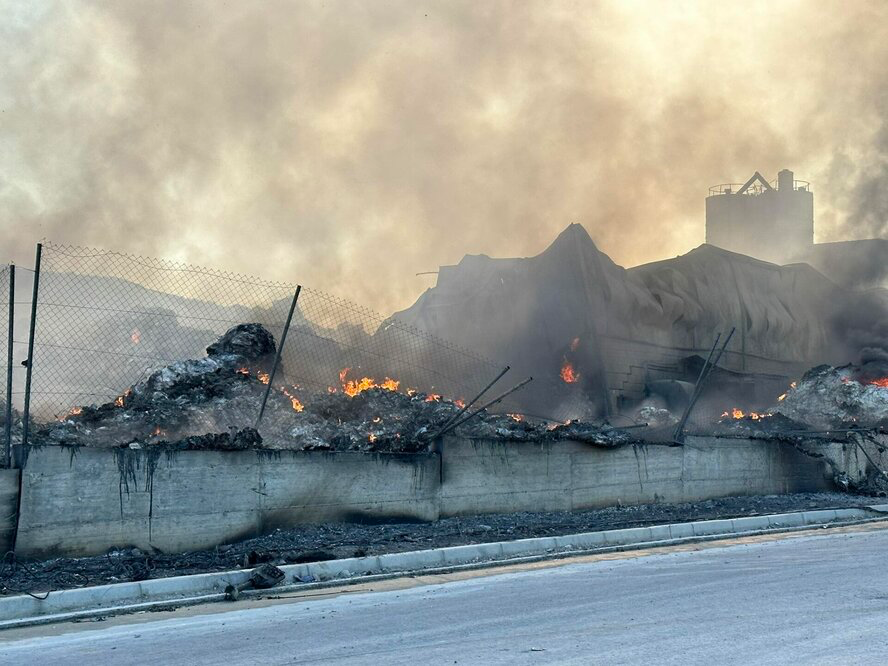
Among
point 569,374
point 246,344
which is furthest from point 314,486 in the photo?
point 569,374

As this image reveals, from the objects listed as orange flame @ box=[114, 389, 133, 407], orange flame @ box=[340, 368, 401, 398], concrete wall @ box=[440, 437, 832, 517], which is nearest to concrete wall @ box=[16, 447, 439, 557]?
concrete wall @ box=[440, 437, 832, 517]

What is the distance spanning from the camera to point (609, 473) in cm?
1444

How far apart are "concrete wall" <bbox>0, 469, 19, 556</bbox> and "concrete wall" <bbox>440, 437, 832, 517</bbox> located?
517 cm

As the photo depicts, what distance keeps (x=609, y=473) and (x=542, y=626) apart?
8.00 meters

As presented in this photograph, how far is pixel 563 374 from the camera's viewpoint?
1007 inches

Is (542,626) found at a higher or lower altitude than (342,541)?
lower

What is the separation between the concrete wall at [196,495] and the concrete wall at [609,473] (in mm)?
738

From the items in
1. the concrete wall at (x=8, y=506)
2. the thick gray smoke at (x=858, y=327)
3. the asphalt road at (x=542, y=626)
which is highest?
the thick gray smoke at (x=858, y=327)

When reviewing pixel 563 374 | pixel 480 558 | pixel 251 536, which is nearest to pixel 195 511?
pixel 251 536

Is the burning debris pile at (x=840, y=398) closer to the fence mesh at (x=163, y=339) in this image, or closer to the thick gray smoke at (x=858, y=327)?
the thick gray smoke at (x=858, y=327)

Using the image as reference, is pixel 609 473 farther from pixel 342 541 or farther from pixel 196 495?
pixel 196 495

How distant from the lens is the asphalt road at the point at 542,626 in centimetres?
577

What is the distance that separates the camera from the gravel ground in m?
8.61

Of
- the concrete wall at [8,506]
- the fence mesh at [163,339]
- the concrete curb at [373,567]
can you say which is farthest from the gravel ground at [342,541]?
the fence mesh at [163,339]
